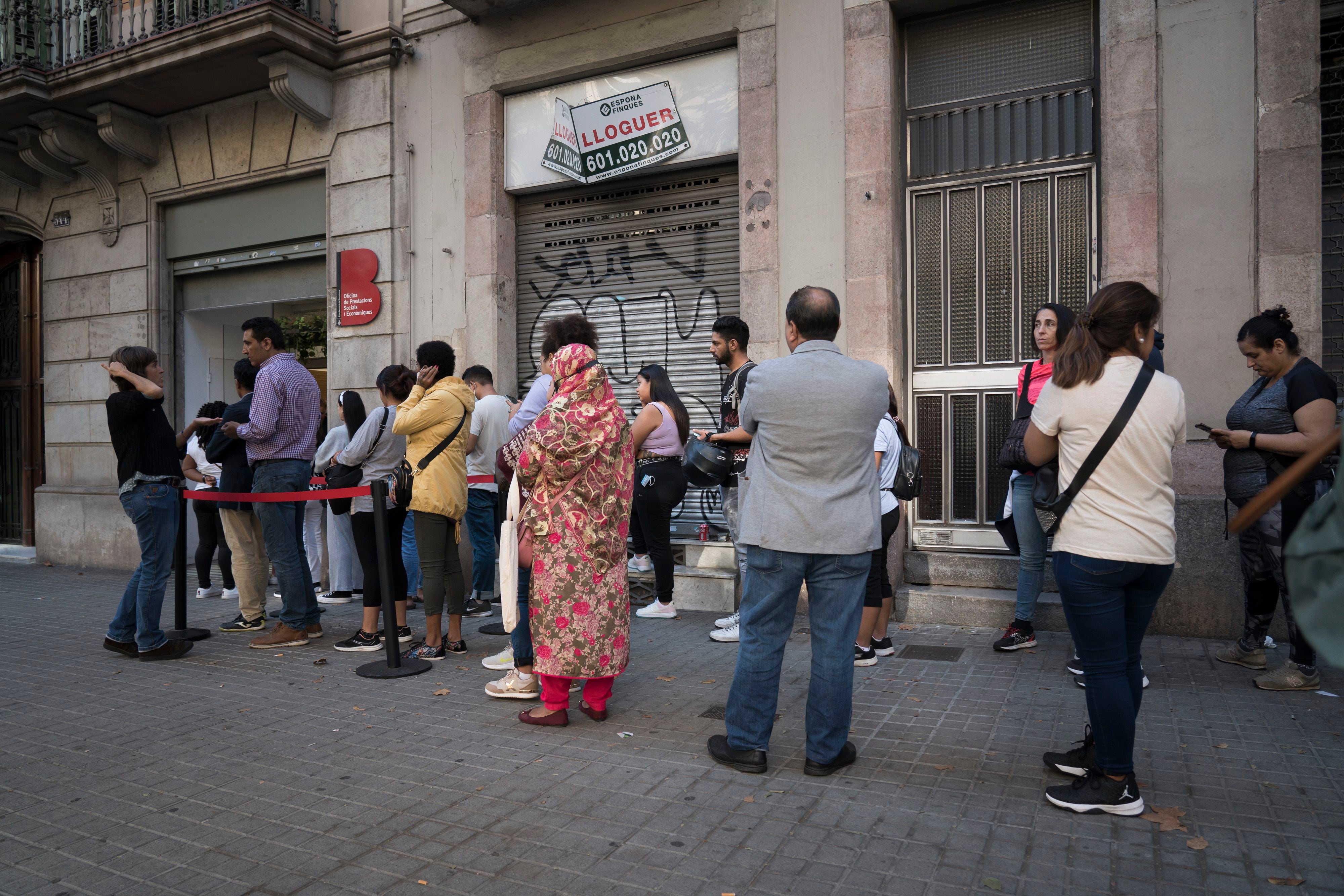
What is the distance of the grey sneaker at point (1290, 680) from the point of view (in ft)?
15.6

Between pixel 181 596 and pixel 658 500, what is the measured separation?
364 centimetres

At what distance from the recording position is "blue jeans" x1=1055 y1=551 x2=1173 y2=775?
320 centimetres

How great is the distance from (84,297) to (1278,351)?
13111 millimetres

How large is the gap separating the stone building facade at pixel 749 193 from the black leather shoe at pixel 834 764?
9.90ft

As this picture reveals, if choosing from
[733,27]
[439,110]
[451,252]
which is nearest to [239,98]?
[439,110]

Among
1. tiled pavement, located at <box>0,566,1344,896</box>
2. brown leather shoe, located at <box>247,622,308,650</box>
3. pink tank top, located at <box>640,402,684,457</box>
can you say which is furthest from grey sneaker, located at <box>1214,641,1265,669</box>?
brown leather shoe, located at <box>247,622,308,650</box>

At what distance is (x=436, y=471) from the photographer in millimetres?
5648

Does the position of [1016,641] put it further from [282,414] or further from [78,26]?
[78,26]

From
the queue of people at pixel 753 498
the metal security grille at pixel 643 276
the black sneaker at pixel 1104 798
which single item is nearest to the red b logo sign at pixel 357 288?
the metal security grille at pixel 643 276

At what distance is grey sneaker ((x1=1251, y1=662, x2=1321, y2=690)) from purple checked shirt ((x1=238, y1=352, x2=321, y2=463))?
6.15 m

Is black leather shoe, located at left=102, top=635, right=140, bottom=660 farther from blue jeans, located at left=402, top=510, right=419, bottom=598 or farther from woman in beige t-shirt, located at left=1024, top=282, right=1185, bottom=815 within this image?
woman in beige t-shirt, located at left=1024, top=282, right=1185, bottom=815

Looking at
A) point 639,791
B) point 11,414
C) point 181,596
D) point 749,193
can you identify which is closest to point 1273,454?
point 639,791

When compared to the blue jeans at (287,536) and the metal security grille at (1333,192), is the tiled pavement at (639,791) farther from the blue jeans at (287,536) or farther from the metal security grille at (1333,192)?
the metal security grille at (1333,192)

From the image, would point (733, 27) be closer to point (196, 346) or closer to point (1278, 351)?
point (1278, 351)
